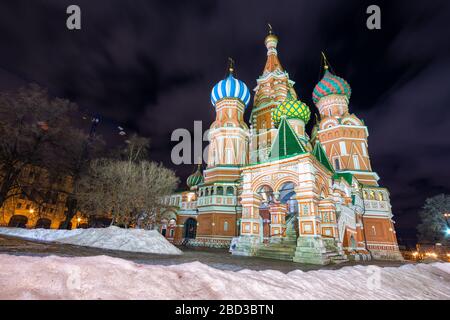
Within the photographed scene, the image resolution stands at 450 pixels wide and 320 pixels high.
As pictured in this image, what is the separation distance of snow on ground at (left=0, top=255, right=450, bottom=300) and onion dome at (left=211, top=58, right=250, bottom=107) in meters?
25.7

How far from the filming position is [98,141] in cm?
2069

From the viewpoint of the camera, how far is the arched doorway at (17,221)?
27717mm

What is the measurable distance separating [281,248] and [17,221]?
117 feet

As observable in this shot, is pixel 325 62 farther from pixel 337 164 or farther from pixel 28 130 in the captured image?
pixel 28 130

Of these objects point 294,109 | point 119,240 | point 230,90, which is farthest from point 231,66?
point 119,240

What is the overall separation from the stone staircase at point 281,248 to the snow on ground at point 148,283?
7.16m

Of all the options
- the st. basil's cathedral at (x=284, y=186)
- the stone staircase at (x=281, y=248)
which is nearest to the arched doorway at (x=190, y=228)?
the st. basil's cathedral at (x=284, y=186)

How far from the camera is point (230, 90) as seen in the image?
27344 mm

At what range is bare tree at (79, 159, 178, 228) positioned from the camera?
1515 centimetres

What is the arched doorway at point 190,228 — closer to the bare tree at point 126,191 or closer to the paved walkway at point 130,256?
the bare tree at point 126,191

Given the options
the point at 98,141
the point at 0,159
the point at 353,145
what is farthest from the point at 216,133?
the point at 0,159
